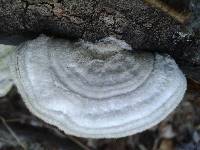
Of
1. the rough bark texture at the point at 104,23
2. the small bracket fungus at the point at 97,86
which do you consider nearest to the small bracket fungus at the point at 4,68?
the rough bark texture at the point at 104,23

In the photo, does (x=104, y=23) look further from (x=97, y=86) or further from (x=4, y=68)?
(x=4, y=68)

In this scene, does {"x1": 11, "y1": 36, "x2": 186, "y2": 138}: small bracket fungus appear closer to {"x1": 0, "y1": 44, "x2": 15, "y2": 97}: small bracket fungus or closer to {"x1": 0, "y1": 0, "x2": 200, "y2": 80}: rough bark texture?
{"x1": 0, "y1": 0, "x2": 200, "y2": 80}: rough bark texture

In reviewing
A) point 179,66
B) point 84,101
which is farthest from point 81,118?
point 179,66

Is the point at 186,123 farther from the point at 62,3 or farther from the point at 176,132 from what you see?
the point at 62,3

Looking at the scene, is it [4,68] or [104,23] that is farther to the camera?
[4,68]

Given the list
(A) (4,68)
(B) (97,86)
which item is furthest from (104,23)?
(A) (4,68)

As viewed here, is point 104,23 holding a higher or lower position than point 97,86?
higher

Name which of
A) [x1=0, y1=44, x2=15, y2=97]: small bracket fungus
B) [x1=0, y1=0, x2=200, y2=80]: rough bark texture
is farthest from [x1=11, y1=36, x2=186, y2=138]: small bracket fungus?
[x1=0, y1=44, x2=15, y2=97]: small bracket fungus

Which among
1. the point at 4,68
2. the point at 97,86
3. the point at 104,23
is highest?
the point at 104,23
